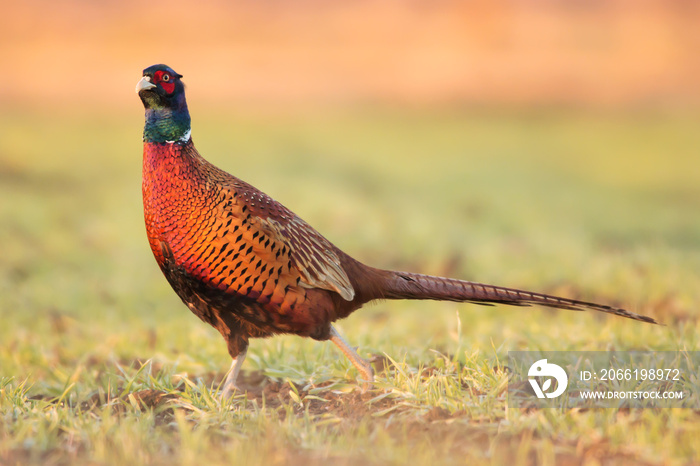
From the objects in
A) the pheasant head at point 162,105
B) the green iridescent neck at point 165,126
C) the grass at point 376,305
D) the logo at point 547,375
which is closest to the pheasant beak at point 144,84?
the pheasant head at point 162,105

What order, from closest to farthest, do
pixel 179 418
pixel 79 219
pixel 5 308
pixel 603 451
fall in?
pixel 603 451, pixel 179 418, pixel 5 308, pixel 79 219

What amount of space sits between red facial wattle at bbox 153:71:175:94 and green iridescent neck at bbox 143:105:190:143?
4.7 inches

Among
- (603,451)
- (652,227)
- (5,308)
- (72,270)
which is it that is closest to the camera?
(603,451)

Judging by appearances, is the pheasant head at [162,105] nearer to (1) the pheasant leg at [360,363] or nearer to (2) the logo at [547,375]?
(1) the pheasant leg at [360,363]

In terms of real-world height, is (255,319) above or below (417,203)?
below

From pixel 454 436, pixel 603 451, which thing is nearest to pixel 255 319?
pixel 454 436

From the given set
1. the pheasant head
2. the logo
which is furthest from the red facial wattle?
the logo

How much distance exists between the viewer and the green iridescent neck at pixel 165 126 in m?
3.84

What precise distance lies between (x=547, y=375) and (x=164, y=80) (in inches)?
102

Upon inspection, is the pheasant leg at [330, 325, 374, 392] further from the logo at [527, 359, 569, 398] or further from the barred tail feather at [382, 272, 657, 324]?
the logo at [527, 359, 569, 398]

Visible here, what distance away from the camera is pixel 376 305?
593 cm

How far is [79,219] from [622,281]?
7027mm

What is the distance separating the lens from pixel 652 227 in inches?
412

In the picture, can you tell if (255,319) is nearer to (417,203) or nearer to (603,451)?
(603,451)
